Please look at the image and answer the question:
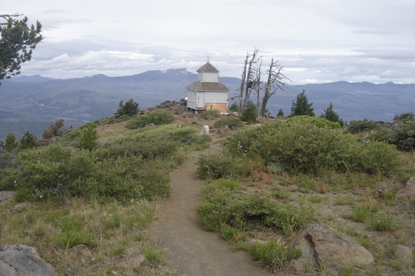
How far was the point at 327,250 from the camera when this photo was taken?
5297 millimetres

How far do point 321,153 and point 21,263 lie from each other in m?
7.35

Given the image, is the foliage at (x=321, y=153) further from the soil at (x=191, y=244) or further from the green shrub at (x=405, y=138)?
the soil at (x=191, y=244)

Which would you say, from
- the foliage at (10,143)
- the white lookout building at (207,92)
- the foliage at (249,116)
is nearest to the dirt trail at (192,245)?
the foliage at (249,116)

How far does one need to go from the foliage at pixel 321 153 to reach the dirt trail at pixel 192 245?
2.95 metres

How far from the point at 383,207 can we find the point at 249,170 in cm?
353

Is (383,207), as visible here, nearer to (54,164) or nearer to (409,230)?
(409,230)

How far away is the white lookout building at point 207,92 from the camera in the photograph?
30125mm

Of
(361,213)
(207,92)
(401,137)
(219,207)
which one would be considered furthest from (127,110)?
(361,213)

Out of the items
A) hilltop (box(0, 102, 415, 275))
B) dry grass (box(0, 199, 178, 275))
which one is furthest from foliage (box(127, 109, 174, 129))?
dry grass (box(0, 199, 178, 275))

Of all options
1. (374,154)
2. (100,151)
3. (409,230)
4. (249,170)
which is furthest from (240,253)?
(100,151)

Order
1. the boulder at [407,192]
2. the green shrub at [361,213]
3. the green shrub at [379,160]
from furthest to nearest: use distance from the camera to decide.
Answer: the green shrub at [379,160]
the boulder at [407,192]
the green shrub at [361,213]

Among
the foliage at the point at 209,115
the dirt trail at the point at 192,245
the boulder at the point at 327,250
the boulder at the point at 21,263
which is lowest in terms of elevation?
the dirt trail at the point at 192,245

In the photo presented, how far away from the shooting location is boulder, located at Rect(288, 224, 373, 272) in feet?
17.0

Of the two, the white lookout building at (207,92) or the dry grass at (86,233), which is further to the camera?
the white lookout building at (207,92)
